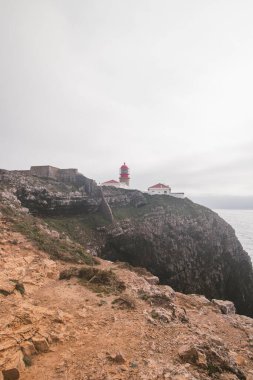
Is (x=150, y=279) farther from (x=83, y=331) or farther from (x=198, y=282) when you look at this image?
(x=198, y=282)

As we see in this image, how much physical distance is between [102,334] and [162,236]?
43457 millimetres

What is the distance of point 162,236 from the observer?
53.7m

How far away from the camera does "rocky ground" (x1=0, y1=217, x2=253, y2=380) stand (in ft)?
28.4

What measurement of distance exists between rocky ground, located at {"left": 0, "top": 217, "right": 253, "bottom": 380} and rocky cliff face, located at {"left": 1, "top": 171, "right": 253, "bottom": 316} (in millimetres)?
30805

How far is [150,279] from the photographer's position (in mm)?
25547

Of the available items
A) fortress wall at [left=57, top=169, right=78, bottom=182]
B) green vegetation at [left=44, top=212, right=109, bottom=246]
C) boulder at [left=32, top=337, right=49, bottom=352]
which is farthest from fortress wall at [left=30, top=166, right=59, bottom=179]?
boulder at [left=32, top=337, right=49, bottom=352]

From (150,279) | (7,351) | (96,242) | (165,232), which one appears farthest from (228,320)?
(165,232)

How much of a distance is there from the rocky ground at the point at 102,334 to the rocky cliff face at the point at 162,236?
30.8 meters

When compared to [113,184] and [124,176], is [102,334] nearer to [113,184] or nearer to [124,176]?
[113,184]

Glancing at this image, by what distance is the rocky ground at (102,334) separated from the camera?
28.4 ft

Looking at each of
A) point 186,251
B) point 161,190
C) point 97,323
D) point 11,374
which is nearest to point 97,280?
point 97,323

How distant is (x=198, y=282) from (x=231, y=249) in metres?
13.1

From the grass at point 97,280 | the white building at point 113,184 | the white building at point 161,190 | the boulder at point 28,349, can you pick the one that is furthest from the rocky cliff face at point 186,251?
the boulder at point 28,349

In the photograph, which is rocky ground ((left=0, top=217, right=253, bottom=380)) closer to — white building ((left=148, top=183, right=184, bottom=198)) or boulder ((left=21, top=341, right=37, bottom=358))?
boulder ((left=21, top=341, right=37, bottom=358))
